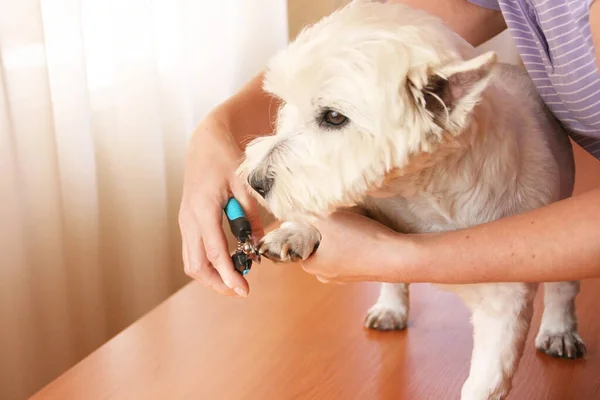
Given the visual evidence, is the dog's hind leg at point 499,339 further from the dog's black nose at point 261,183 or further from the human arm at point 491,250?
the dog's black nose at point 261,183

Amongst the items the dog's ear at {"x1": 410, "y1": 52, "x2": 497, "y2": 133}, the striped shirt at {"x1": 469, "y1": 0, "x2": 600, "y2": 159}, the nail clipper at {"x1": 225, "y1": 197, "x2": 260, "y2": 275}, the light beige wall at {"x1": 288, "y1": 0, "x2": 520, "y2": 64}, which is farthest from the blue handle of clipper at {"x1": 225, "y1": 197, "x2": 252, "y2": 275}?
the light beige wall at {"x1": 288, "y1": 0, "x2": 520, "y2": 64}

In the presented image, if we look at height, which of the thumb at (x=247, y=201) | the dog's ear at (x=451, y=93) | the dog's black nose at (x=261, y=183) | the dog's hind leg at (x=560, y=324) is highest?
the dog's ear at (x=451, y=93)

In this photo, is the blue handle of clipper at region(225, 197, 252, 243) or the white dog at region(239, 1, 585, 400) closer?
the white dog at region(239, 1, 585, 400)

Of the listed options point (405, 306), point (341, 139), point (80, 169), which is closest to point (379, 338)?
point (405, 306)

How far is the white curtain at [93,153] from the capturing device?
4.13 ft

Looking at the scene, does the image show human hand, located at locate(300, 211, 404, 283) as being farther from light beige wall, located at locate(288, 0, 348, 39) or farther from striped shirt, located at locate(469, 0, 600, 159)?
light beige wall, located at locate(288, 0, 348, 39)

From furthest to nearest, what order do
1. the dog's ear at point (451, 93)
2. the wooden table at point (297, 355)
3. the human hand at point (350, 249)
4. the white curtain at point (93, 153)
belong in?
the white curtain at point (93, 153) → the wooden table at point (297, 355) → the human hand at point (350, 249) → the dog's ear at point (451, 93)

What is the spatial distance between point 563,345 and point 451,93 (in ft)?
1.50

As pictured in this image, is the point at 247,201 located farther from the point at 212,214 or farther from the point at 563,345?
the point at 563,345

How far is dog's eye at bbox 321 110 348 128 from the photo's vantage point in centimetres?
77

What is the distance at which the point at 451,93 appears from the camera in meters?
Answer: 0.74

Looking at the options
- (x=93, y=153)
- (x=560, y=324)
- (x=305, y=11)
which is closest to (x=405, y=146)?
(x=560, y=324)

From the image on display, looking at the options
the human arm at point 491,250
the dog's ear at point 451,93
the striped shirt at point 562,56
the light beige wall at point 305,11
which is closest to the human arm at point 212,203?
the human arm at point 491,250

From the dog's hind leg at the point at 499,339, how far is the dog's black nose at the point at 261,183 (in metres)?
0.27
